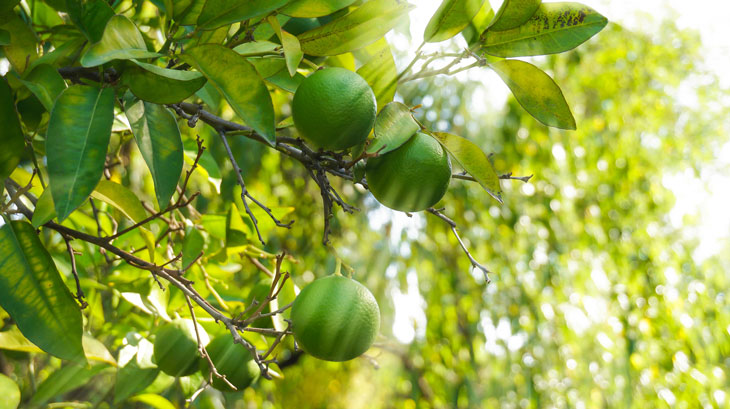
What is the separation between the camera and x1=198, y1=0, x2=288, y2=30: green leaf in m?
0.64

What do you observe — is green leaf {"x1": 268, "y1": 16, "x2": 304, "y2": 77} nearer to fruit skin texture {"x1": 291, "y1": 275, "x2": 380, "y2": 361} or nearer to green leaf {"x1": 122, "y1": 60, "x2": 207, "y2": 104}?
green leaf {"x1": 122, "y1": 60, "x2": 207, "y2": 104}

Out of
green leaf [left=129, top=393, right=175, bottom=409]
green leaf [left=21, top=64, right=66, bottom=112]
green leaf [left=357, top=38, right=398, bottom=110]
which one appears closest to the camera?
green leaf [left=21, top=64, right=66, bottom=112]

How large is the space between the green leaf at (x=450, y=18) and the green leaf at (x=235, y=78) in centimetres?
26

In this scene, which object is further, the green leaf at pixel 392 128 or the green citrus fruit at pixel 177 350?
the green citrus fruit at pixel 177 350

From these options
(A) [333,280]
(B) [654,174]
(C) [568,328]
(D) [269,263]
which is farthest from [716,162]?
(A) [333,280]

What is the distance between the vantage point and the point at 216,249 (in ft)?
3.63

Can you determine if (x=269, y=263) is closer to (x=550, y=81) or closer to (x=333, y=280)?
(x=333, y=280)

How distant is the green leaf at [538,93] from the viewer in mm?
750

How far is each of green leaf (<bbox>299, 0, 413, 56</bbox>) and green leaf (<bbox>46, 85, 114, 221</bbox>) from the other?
0.25 m

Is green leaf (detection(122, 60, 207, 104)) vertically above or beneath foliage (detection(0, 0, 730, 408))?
above

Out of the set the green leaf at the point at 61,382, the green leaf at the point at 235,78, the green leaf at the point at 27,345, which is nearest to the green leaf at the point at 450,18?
the green leaf at the point at 235,78

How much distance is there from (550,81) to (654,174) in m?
3.30

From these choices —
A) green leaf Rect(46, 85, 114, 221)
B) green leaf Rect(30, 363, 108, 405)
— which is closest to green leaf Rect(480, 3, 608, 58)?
green leaf Rect(46, 85, 114, 221)

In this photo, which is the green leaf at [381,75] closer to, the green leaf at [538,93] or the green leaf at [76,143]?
the green leaf at [538,93]
